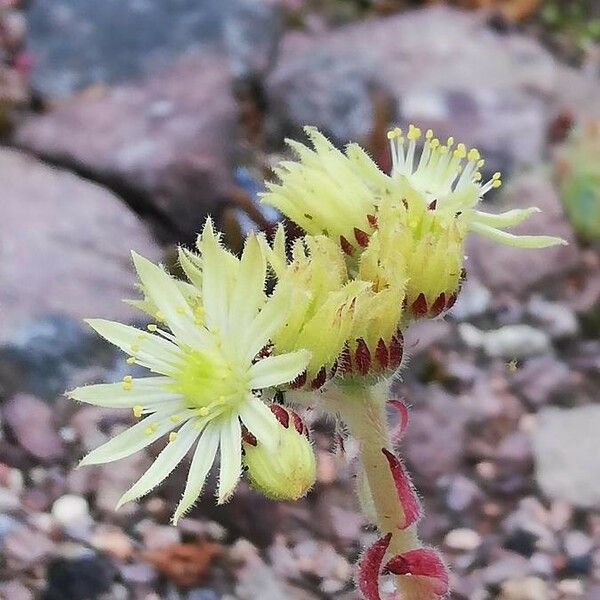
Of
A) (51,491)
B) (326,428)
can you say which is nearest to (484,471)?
(326,428)

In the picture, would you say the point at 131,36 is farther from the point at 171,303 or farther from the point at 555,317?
the point at 171,303

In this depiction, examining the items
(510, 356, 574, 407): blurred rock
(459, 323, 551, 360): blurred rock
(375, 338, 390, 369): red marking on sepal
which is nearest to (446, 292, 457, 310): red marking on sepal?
(375, 338, 390, 369): red marking on sepal

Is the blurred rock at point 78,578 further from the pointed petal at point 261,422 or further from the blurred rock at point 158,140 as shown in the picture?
the blurred rock at point 158,140

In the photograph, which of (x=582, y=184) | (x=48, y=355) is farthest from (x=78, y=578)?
(x=582, y=184)

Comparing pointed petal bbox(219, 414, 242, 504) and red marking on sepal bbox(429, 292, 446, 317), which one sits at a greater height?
red marking on sepal bbox(429, 292, 446, 317)

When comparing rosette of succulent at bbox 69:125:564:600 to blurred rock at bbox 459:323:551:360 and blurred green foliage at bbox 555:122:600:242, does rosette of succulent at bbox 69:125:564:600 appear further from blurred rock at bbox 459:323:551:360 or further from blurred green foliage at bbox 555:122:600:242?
blurred green foliage at bbox 555:122:600:242

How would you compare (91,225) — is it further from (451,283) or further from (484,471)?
(451,283)
